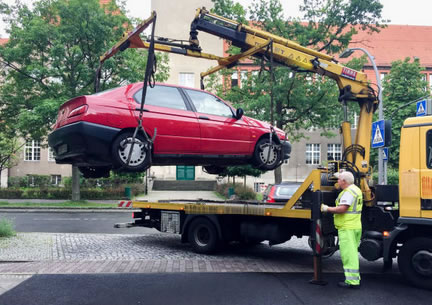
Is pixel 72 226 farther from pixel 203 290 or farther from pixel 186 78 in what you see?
pixel 186 78

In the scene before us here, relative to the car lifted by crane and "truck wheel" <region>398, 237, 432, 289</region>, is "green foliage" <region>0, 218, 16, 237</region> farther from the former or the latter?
"truck wheel" <region>398, 237, 432, 289</region>

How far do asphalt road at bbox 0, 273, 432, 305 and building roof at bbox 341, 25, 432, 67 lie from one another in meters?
38.2

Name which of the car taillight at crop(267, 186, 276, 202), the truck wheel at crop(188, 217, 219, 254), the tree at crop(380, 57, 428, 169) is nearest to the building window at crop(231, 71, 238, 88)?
the tree at crop(380, 57, 428, 169)

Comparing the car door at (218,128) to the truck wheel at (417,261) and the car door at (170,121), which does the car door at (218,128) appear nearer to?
the car door at (170,121)

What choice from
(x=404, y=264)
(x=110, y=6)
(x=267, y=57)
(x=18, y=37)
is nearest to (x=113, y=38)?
(x=110, y=6)

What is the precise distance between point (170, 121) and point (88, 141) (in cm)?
134

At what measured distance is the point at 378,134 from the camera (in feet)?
28.8

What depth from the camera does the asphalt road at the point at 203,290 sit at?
5520mm

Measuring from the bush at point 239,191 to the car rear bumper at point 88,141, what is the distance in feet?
57.1

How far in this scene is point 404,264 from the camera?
21.2 feet

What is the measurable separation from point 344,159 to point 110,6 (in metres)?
17.5

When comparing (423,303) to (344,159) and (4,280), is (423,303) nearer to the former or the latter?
(344,159)

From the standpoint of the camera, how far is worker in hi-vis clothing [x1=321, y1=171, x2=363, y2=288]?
624cm

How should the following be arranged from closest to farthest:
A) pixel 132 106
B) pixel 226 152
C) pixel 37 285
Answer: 1. pixel 37 285
2. pixel 132 106
3. pixel 226 152
